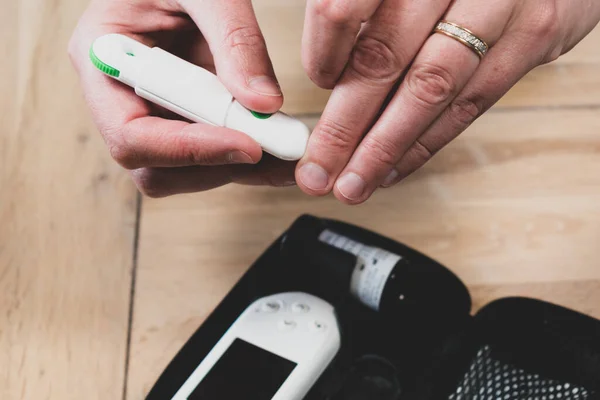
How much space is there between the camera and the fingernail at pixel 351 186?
43 cm

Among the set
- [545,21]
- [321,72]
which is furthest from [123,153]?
[545,21]

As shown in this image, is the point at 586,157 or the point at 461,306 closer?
the point at 461,306

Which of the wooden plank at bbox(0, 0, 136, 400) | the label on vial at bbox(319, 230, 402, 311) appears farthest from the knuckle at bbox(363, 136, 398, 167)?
the wooden plank at bbox(0, 0, 136, 400)

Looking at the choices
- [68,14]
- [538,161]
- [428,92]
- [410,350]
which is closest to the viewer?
[428,92]

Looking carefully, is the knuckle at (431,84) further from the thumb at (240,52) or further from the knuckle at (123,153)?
the knuckle at (123,153)

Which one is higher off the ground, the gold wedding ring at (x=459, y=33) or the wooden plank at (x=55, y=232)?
the gold wedding ring at (x=459, y=33)

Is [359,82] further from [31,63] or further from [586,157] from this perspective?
[31,63]

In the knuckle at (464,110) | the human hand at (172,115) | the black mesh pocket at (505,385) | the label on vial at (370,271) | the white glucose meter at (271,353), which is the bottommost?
the white glucose meter at (271,353)

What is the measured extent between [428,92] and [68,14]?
1.64 ft

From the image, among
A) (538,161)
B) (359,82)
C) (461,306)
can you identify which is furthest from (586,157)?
(359,82)

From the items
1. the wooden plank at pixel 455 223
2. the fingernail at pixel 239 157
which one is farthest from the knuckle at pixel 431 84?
the wooden plank at pixel 455 223

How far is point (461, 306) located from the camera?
1.65ft

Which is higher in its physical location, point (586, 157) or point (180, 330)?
point (586, 157)

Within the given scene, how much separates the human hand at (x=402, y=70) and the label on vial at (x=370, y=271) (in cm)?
Answer: 8
